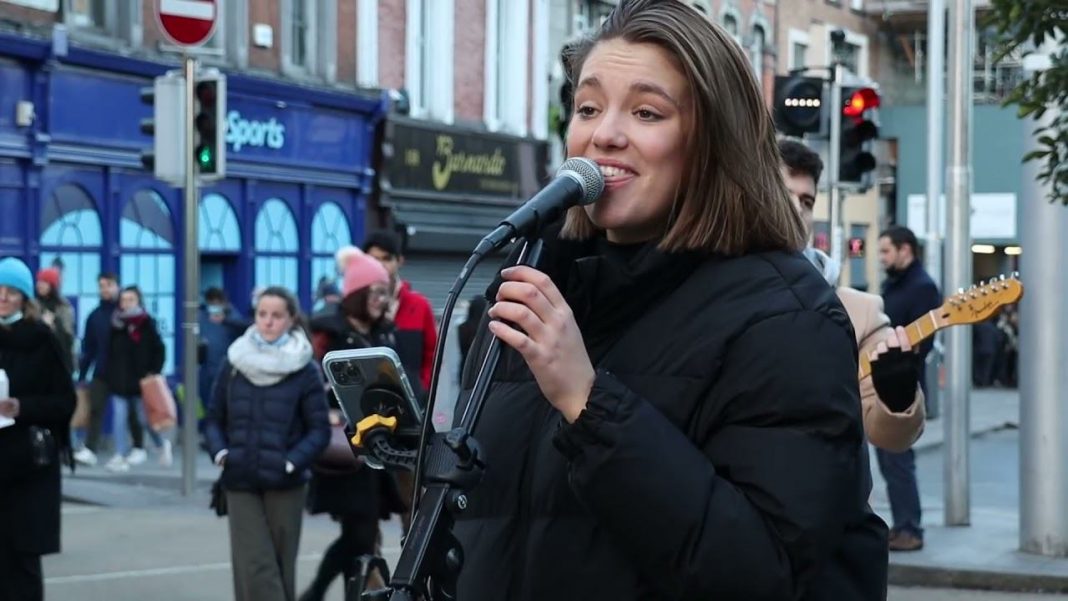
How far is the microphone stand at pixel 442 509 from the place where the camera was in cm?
219

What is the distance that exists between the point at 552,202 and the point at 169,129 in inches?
509

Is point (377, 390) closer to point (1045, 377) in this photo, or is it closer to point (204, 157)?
point (1045, 377)

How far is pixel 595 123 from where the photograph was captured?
2.49 metres

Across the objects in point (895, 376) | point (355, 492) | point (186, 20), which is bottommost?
point (355, 492)

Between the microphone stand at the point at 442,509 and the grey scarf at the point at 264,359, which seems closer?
the microphone stand at the point at 442,509

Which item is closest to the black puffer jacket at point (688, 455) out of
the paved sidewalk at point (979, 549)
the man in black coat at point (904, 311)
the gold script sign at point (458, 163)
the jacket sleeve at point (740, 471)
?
the jacket sleeve at point (740, 471)

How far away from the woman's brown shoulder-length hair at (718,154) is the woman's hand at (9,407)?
5.65 m

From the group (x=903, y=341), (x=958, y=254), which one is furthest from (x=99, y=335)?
(x=903, y=341)

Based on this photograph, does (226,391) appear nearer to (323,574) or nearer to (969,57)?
(323,574)

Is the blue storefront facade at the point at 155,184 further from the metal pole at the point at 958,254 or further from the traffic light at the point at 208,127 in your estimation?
the metal pole at the point at 958,254

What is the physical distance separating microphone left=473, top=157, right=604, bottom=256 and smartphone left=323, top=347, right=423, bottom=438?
0.29m

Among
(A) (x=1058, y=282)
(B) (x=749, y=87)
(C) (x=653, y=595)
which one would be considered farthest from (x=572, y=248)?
(A) (x=1058, y=282)

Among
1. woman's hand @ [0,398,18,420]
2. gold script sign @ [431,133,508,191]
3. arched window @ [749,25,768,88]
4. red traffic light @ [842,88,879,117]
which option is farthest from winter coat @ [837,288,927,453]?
arched window @ [749,25,768,88]

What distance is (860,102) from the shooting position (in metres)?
14.7
